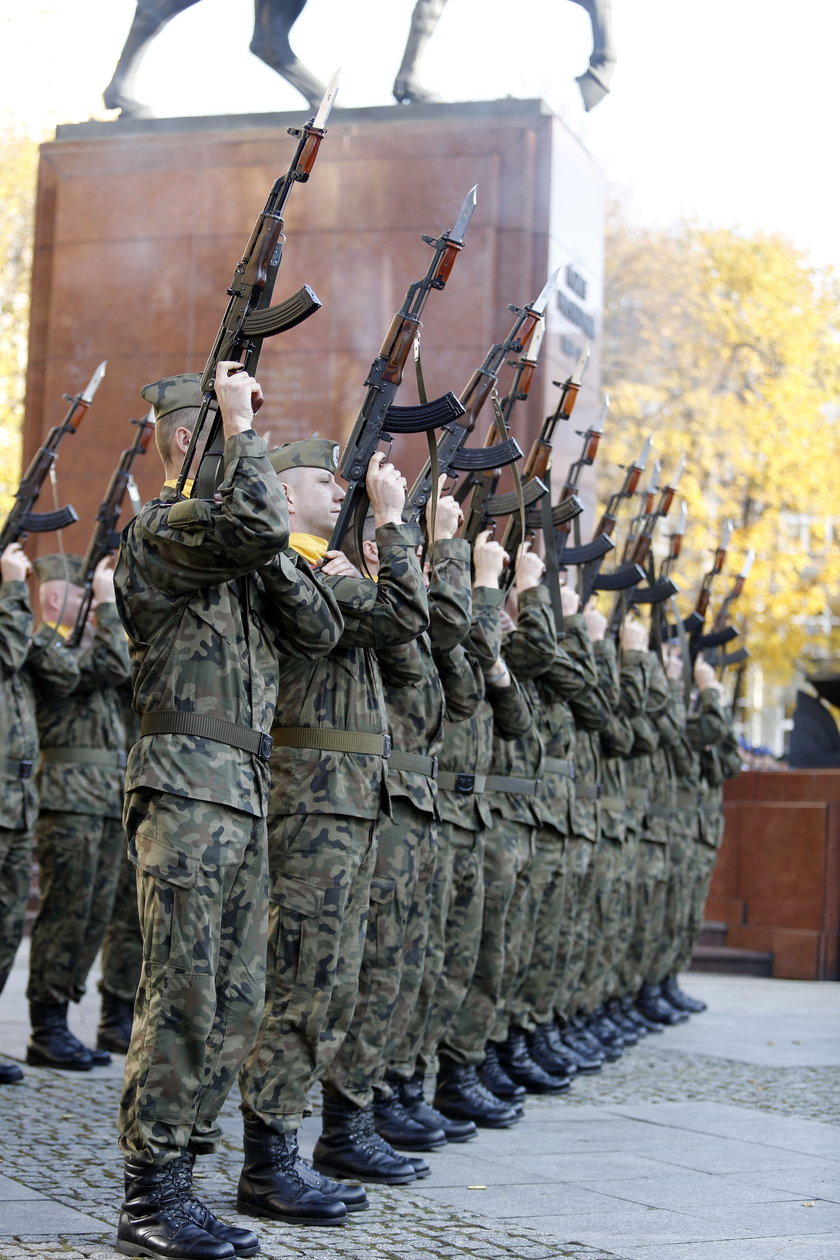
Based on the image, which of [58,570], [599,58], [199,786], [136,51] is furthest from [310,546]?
[136,51]

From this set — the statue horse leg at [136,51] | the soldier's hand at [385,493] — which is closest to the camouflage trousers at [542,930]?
the soldier's hand at [385,493]

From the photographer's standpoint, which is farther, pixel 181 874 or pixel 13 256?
pixel 13 256

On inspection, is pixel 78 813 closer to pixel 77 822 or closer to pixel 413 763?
pixel 77 822

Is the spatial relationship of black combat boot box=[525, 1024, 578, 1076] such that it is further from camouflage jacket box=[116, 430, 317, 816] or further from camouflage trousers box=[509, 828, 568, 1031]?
camouflage jacket box=[116, 430, 317, 816]

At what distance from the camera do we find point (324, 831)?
481 cm

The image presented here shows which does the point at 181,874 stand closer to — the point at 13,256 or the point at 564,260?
the point at 564,260

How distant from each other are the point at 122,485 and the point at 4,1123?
3212 millimetres

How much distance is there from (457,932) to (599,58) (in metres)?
7.40

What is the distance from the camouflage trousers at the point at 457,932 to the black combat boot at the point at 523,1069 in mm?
1144

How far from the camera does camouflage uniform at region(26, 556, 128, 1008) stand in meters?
7.41

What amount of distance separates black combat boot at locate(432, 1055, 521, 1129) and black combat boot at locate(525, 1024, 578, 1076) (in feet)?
3.57

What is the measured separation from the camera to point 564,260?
11.3m

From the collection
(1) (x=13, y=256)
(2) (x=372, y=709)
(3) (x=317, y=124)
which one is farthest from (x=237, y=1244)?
(1) (x=13, y=256)

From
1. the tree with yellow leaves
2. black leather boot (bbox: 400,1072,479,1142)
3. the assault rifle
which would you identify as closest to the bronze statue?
the assault rifle
